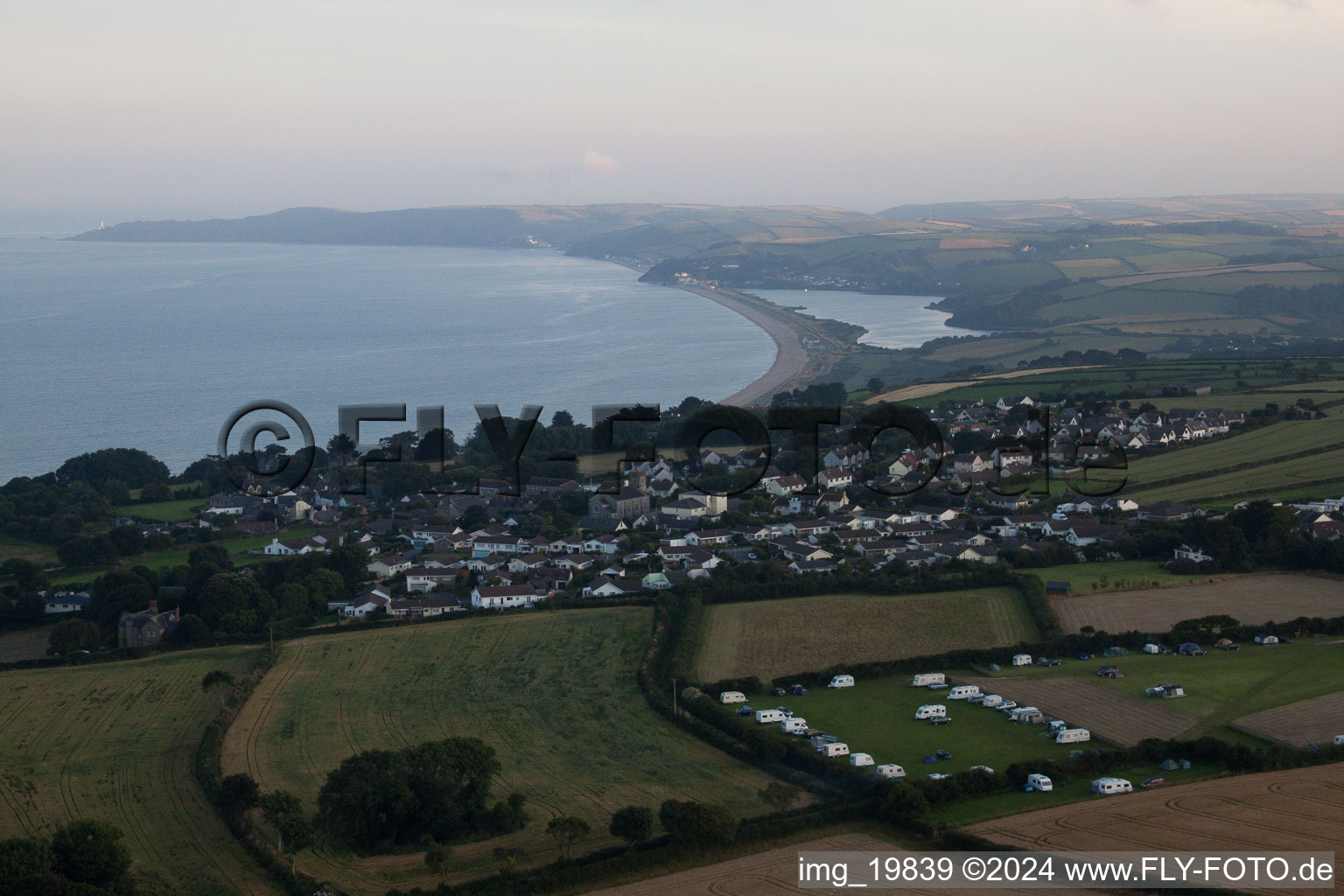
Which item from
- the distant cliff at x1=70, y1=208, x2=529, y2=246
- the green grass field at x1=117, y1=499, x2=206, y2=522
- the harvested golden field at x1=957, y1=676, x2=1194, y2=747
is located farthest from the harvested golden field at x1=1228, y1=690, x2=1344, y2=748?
the distant cliff at x1=70, y1=208, x2=529, y2=246

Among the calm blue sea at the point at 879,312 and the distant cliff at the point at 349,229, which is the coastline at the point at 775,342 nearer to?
the calm blue sea at the point at 879,312

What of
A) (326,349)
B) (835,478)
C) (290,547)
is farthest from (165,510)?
(326,349)

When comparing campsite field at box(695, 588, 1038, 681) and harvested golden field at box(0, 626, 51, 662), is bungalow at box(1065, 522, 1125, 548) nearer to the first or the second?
campsite field at box(695, 588, 1038, 681)

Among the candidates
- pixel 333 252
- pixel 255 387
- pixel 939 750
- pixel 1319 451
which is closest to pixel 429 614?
pixel 939 750

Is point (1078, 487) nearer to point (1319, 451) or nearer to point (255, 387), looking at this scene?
point (1319, 451)

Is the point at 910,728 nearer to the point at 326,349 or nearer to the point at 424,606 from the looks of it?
the point at 424,606

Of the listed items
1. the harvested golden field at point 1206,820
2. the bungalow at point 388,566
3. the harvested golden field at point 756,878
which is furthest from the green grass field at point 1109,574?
the bungalow at point 388,566
